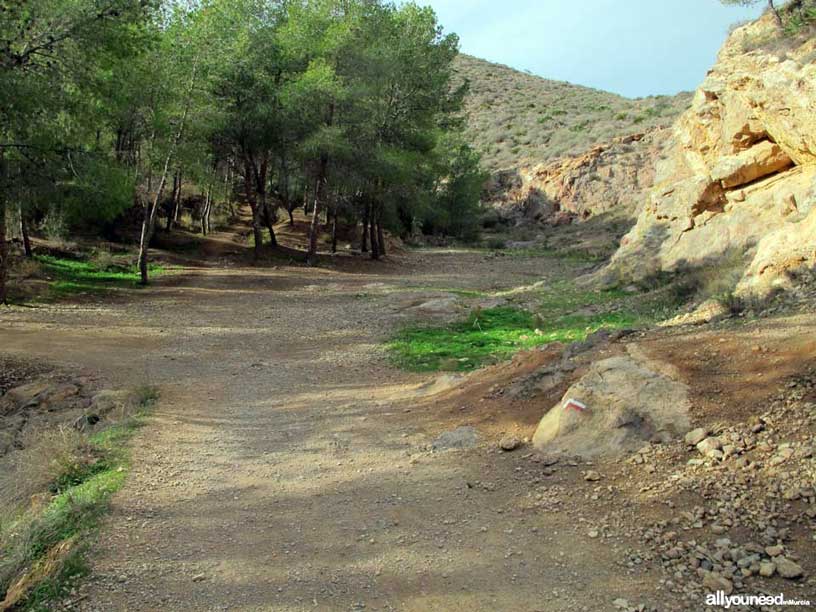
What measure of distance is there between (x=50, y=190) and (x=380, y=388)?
27.8ft

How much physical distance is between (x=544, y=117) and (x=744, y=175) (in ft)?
129

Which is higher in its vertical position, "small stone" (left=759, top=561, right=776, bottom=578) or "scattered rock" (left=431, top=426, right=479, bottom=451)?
"small stone" (left=759, top=561, right=776, bottom=578)

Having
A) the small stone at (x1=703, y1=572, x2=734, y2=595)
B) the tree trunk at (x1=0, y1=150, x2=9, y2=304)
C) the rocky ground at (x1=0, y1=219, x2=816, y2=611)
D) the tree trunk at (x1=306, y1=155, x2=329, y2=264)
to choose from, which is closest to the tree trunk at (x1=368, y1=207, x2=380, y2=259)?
the tree trunk at (x1=306, y1=155, x2=329, y2=264)

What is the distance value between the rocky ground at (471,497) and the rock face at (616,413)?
135 millimetres

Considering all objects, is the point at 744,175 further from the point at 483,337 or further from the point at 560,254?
the point at 560,254

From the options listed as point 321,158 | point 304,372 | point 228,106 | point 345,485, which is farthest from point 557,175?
point 345,485

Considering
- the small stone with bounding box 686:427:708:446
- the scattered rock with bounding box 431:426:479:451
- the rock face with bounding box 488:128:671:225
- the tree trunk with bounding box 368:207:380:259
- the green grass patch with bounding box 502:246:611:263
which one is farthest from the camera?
the rock face with bounding box 488:128:671:225

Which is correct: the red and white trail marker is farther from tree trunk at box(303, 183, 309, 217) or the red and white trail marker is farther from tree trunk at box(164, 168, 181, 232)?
tree trunk at box(164, 168, 181, 232)

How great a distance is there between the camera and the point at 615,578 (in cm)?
338

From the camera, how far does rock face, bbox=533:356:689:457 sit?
15.3 feet

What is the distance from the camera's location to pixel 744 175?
500 inches

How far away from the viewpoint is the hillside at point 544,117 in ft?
137

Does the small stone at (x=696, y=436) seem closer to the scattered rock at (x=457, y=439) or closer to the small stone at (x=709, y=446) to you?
the small stone at (x=709, y=446)

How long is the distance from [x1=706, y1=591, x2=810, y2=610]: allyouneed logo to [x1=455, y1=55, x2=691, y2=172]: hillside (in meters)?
38.3
